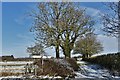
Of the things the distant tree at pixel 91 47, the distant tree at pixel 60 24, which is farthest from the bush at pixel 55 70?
the distant tree at pixel 91 47

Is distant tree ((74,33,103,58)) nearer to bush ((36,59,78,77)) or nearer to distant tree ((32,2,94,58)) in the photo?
distant tree ((32,2,94,58))

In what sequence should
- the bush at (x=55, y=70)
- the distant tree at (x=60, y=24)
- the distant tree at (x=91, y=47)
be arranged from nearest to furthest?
the bush at (x=55, y=70) → the distant tree at (x=60, y=24) → the distant tree at (x=91, y=47)

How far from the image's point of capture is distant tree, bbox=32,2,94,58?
70.3 feet

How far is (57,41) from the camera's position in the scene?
21.4 m

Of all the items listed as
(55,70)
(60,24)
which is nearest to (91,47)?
(60,24)

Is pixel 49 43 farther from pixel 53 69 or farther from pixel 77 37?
pixel 53 69

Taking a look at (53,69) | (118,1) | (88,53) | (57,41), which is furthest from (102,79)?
(88,53)

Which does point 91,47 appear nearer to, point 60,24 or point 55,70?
point 60,24

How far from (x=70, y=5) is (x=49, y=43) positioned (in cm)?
401

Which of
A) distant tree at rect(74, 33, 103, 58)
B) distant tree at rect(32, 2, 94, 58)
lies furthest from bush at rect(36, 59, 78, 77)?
distant tree at rect(74, 33, 103, 58)

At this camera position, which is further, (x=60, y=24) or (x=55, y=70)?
(x=60, y=24)

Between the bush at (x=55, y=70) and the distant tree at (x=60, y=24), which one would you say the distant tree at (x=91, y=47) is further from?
the bush at (x=55, y=70)

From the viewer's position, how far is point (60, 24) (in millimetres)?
21344

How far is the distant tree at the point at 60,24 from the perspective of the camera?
2142 centimetres
